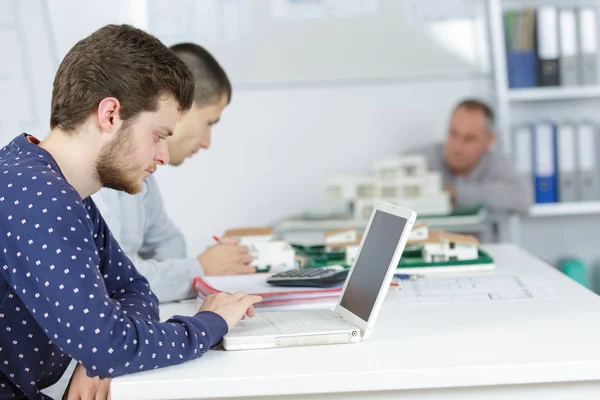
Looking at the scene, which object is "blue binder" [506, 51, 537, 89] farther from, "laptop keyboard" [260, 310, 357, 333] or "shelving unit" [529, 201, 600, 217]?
"laptop keyboard" [260, 310, 357, 333]

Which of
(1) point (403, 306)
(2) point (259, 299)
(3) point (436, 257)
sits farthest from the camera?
(3) point (436, 257)

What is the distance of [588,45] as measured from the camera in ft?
12.8

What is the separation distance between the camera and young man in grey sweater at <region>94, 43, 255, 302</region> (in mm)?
1839

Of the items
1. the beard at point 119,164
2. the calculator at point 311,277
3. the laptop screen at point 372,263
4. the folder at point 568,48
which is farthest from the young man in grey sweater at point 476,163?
the beard at point 119,164

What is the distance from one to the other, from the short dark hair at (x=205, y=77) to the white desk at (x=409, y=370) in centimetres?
107

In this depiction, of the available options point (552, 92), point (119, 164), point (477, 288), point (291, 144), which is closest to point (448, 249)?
point (477, 288)

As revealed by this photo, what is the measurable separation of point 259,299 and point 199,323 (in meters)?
0.16

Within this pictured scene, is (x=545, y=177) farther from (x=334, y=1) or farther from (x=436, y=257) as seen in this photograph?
(x=436, y=257)

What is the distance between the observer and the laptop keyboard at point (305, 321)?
1352 mm

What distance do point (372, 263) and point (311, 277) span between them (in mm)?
262

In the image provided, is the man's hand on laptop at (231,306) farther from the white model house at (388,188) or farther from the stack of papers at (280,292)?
the white model house at (388,188)

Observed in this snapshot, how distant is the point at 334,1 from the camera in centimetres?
422

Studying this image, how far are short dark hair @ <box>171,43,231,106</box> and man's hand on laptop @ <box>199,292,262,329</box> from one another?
0.92 metres

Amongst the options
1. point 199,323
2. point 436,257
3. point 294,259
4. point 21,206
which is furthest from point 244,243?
point 21,206
